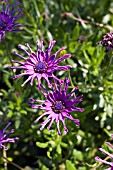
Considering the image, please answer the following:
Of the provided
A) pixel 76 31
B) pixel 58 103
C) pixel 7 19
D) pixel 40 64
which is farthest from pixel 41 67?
pixel 76 31

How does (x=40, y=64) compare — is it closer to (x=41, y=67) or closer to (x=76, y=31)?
(x=41, y=67)

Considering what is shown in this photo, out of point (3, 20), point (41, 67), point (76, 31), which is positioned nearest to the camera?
point (41, 67)

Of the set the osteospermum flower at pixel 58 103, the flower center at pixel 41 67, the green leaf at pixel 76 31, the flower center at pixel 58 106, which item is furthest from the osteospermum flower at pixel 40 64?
the green leaf at pixel 76 31

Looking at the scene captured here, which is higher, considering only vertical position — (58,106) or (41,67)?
(41,67)

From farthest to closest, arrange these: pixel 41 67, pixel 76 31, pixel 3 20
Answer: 1. pixel 76 31
2. pixel 3 20
3. pixel 41 67

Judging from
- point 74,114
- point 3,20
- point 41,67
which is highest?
point 3,20

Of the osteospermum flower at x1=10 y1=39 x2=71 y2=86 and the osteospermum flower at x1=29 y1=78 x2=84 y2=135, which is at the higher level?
the osteospermum flower at x1=10 y1=39 x2=71 y2=86

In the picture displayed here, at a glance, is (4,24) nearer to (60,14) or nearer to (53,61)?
(53,61)

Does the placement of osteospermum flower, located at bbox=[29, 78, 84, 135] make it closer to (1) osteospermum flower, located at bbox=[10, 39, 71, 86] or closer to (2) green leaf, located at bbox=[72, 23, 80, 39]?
(1) osteospermum flower, located at bbox=[10, 39, 71, 86]

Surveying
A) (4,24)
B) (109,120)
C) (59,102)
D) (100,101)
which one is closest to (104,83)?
(100,101)

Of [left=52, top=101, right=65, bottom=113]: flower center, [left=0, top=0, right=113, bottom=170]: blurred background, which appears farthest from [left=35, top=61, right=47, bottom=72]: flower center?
[left=0, top=0, right=113, bottom=170]: blurred background
